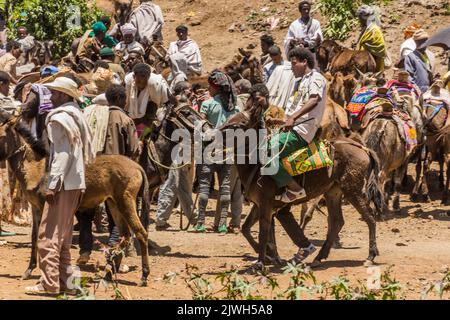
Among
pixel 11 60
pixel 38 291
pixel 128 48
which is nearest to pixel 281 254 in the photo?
pixel 38 291

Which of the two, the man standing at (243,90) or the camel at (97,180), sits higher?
the man standing at (243,90)

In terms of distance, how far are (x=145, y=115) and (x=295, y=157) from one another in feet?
8.36

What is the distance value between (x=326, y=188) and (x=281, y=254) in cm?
139

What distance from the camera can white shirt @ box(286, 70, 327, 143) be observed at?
498 inches

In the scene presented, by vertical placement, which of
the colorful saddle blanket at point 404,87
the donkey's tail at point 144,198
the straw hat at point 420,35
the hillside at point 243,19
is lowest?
the donkey's tail at point 144,198

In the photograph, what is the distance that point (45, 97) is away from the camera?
13.0 metres

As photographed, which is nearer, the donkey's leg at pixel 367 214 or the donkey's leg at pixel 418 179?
the donkey's leg at pixel 367 214

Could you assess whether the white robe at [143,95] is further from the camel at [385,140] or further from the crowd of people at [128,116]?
the camel at [385,140]

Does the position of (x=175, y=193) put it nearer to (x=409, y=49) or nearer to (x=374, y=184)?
(x=374, y=184)

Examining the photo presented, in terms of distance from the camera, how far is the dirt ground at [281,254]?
12.0 meters

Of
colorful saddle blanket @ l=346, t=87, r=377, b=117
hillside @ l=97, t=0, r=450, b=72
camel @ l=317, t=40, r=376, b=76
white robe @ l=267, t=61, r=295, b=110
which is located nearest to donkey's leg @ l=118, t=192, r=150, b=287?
white robe @ l=267, t=61, r=295, b=110

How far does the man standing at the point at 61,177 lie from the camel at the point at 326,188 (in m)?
2.38

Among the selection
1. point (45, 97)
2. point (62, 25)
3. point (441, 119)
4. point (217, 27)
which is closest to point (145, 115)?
point (45, 97)

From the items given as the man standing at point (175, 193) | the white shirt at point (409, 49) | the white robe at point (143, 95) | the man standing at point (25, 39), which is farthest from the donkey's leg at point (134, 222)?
the man standing at point (25, 39)
